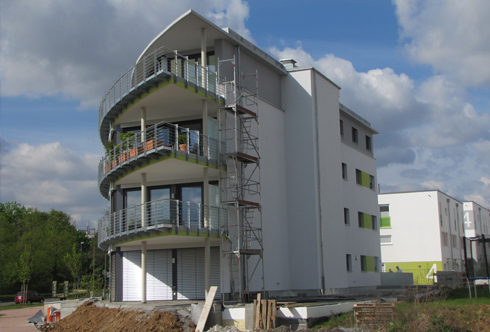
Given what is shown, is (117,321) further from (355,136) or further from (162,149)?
(355,136)

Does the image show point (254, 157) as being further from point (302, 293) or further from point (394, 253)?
point (394, 253)

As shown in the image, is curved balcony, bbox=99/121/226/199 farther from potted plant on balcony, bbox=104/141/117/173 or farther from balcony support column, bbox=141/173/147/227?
balcony support column, bbox=141/173/147/227

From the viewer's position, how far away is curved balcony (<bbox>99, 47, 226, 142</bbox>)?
2006 centimetres

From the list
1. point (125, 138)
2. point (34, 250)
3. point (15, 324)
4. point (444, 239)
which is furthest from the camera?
point (34, 250)

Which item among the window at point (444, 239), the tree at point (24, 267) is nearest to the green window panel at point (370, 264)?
the window at point (444, 239)

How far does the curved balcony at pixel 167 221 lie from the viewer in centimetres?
1925

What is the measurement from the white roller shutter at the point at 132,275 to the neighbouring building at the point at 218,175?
1.8 inches

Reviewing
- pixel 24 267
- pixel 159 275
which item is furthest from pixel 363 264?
pixel 24 267

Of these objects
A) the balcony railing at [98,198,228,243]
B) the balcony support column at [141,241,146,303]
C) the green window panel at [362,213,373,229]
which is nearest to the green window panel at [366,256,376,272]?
the green window panel at [362,213,373,229]

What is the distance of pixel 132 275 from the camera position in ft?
74.1

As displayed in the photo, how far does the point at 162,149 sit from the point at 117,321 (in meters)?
6.49

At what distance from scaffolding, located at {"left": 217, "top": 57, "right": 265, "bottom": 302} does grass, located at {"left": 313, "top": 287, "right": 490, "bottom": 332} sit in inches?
211

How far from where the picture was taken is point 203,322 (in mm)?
16047

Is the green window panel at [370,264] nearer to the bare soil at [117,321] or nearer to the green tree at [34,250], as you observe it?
the bare soil at [117,321]
